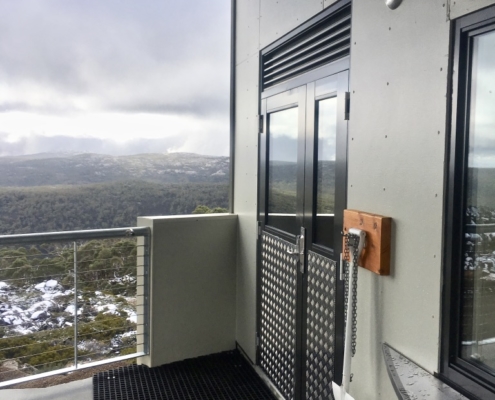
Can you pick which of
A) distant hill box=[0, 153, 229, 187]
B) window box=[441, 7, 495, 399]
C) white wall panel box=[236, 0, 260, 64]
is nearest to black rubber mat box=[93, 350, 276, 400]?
distant hill box=[0, 153, 229, 187]

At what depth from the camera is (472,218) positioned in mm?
1276

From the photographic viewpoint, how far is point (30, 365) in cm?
267

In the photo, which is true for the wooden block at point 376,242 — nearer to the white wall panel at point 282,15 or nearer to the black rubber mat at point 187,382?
the white wall panel at point 282,15

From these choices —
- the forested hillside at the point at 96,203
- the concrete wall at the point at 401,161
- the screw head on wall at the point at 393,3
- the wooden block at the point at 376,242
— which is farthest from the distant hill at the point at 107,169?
the screw head on wall at the point at 393,3

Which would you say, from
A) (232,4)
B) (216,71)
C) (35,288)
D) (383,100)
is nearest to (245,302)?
(35,288)

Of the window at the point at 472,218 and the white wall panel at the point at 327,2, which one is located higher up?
the white wall panel at the point at 327,2

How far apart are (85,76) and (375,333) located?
2.39 metres

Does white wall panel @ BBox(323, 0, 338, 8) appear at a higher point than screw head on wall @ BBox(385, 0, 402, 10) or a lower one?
higher

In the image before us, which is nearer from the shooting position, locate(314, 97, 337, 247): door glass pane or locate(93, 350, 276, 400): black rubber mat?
locate(314, 97, 337, 247): door glass pane

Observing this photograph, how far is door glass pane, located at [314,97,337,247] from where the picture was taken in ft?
6.58

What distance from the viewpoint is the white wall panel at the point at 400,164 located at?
4.50 feet

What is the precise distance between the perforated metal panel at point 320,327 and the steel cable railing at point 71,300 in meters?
1.24

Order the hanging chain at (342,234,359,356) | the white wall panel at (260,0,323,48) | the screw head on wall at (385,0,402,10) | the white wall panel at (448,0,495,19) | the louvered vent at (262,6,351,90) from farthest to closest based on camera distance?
the white wall panel at (260,0,323,48)
the louvered vent at (262,6,351,90)
the hanging chain at (342,234,359,356)
the screw head on wall at (385,0,402,10)
the white wall panel at (448,0,495,19)

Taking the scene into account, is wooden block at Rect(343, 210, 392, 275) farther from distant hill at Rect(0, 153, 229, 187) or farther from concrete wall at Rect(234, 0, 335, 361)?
distant hill at Rect(0, 153, 229, 187)
